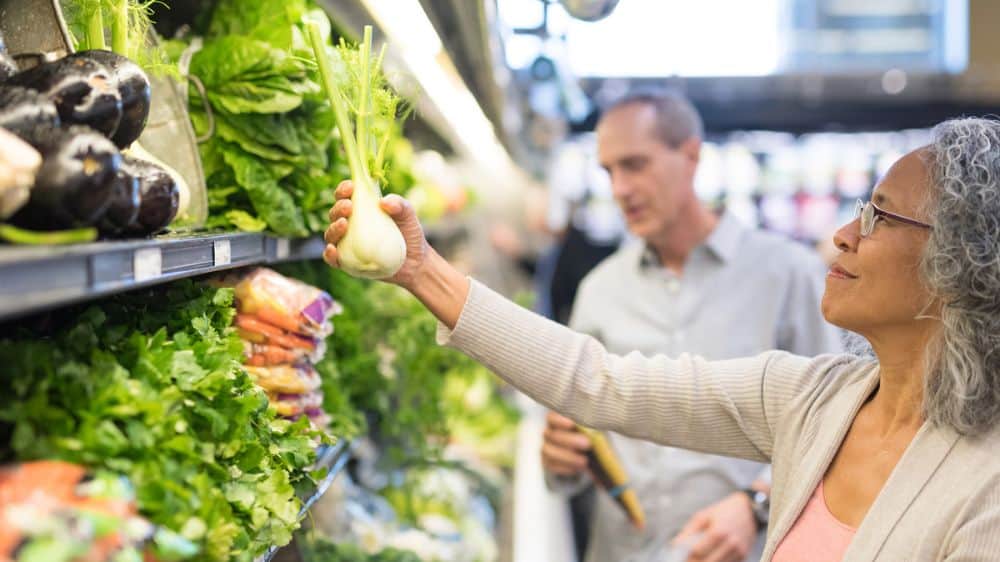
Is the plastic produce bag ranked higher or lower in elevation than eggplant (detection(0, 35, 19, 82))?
lower

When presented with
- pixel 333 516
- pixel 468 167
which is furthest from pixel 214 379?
pixel 468 167

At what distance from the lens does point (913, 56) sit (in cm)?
896

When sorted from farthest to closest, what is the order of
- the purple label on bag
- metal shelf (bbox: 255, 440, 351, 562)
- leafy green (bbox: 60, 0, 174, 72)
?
the purple label on bag → metal shelf (bbox: 255, 440, 351, 562) → leafy green (bbox: 60, 0, 174, 72)

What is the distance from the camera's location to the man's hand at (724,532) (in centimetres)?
284

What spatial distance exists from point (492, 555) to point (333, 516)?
93 cm

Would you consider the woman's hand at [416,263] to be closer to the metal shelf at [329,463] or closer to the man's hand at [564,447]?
the metal shelf at [329,463]

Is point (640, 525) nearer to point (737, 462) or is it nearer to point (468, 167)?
point (737, 462)

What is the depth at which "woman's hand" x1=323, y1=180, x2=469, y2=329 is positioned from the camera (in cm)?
176

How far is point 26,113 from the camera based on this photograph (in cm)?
123

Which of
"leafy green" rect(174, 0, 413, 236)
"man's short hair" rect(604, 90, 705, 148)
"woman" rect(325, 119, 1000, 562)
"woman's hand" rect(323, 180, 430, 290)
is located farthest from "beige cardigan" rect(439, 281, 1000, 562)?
"man's short hair" rect(604, 90, 705, 148)

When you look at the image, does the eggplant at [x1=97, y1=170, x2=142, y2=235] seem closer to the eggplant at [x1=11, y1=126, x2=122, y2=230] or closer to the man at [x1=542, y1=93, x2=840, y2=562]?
the eggplant at [x1=11, y1=126, x2=122, y2=230]

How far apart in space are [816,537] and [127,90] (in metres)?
1.40

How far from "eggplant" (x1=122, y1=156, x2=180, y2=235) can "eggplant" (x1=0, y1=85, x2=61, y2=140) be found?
173mm

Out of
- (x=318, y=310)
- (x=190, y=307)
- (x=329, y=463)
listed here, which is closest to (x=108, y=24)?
(x=190, y=307)
